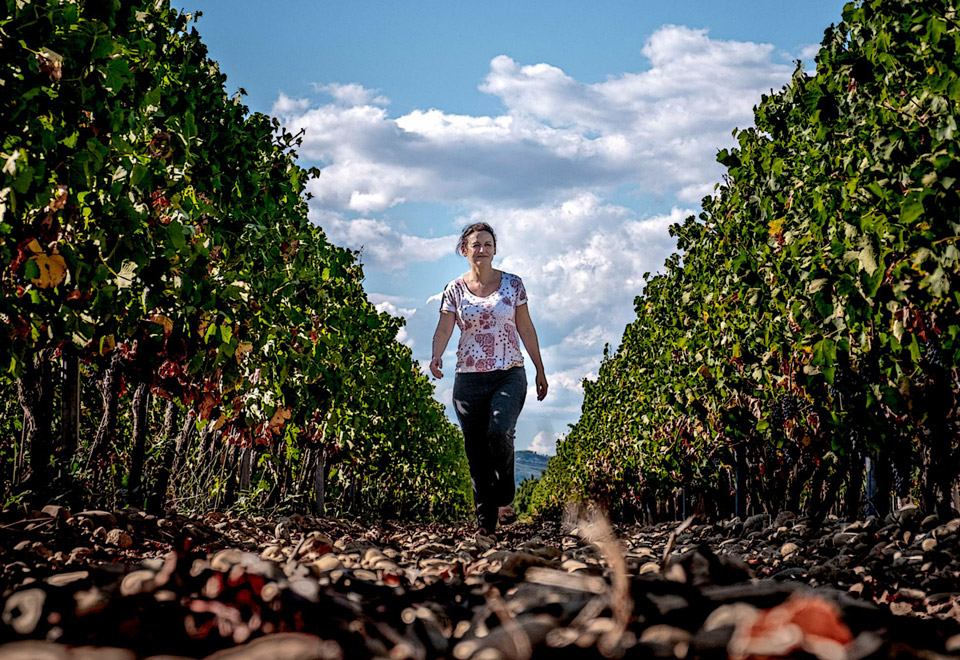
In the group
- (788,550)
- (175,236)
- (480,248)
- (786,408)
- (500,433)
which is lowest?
(788,550)

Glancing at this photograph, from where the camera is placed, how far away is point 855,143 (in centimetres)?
505

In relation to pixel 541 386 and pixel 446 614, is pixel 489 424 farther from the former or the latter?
pixel 446 614

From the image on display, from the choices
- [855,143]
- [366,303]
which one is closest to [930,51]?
[855,143]

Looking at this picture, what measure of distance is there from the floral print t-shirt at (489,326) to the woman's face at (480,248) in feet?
0.64

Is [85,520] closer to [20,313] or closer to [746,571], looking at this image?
[20,313]

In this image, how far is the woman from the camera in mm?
5539

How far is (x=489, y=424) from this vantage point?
554cm

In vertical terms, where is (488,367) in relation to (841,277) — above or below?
below

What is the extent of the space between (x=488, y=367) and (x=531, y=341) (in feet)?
1.63

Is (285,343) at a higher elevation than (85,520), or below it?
higher

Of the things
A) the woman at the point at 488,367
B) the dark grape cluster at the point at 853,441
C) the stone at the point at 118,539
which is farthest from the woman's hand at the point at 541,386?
the stone at the point at 118,539

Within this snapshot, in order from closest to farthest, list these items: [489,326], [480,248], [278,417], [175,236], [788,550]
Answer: [175,236] → [788,550] → [489,326] → [480,248] → [278,417]

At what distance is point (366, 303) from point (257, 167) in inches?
231

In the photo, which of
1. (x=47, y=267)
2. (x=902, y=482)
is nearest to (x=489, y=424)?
(x=47, y=267)
